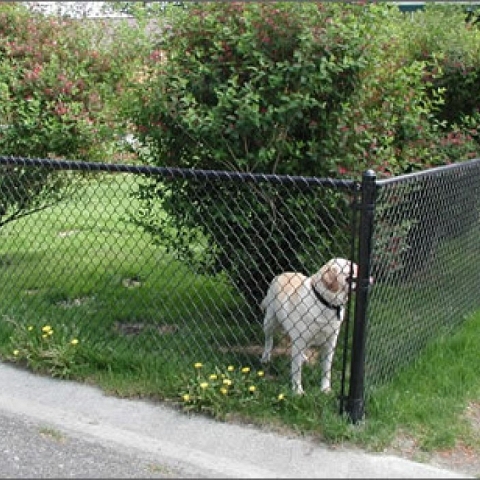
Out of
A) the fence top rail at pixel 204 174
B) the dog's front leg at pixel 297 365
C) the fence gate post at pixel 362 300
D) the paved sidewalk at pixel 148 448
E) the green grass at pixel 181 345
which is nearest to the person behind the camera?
the paved sidewalk at pixel 148 448

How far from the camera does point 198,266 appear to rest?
14.8 ft

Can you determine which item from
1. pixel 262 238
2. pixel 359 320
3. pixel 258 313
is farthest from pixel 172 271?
pixel 359 320

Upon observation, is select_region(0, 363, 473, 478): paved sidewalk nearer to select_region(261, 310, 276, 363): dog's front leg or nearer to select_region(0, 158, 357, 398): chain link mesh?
select_region(0, 158, 357, 398): chain link mesh

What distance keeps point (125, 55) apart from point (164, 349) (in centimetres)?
287

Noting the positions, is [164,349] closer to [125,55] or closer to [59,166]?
[59,166]

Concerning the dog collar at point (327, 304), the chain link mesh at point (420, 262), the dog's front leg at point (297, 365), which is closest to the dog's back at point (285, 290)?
the dog collar at point (327, 304)

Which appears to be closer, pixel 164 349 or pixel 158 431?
pixel 158 431

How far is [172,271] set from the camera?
18.9 feet

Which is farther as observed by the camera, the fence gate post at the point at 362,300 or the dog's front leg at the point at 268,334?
the dog's front leg at the point at 268,334

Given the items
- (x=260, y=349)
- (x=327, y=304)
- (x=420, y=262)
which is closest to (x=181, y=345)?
(x=260, y=349)

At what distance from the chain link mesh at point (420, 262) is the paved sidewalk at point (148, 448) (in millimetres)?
623

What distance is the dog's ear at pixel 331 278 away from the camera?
3539 mm

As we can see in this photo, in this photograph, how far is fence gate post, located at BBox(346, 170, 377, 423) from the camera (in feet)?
10.6

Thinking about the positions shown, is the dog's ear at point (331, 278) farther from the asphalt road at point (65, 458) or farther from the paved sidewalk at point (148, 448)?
the asphalt road at point (65, 458)
